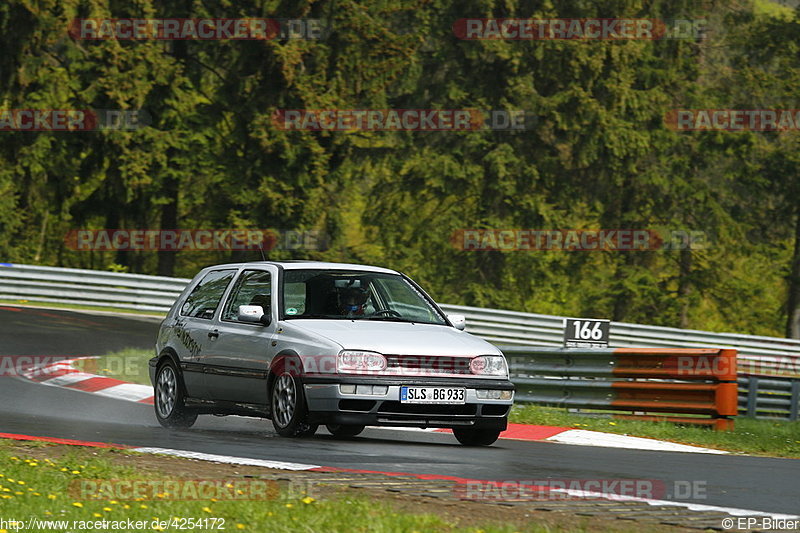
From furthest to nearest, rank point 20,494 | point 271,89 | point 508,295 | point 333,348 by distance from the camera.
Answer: point 508,295
point 271,89
point 333,348
point 20,494

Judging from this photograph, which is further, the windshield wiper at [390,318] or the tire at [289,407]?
the windshield wiper at [390,318]

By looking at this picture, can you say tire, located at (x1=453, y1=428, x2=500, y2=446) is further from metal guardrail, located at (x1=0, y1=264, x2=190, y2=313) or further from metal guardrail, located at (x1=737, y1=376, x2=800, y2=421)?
metal guardrail, located at (x1=0, y1=264, x2=190, y2=313)

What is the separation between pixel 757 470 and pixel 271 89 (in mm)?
29152

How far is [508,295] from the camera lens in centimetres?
4066

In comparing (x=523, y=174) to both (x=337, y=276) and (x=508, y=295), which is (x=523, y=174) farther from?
(x=337, y=276)

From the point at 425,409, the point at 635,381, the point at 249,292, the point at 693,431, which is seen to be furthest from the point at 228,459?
the point at 635,381

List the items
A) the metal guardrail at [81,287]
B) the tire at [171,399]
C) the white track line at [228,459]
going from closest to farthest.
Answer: the white track line at [228,459]
the tire at [171,399]
the metal guardrail at [81,287]

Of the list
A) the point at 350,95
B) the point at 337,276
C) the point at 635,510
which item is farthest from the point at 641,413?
the point at 350,95

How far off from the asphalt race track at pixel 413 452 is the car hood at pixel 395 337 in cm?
80

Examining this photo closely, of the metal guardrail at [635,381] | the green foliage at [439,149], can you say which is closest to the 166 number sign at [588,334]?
the metal guardrail at [635,381]

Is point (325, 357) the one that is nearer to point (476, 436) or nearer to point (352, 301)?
point (352, 301)

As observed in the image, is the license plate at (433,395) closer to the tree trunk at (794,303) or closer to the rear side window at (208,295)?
the rear side window at (208,295)

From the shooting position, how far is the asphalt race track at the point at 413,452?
28.5 feet

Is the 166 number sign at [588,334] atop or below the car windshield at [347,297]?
below
